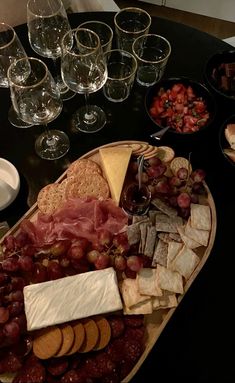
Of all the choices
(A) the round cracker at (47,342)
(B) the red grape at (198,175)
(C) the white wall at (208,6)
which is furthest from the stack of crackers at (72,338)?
(C) the white wall at (208,6)

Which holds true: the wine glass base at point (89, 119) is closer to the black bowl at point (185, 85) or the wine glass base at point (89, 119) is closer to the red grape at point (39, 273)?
the black bowl at point (185, 85)

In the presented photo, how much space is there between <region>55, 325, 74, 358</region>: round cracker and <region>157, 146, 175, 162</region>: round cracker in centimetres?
54

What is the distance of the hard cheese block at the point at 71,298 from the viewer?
0.94 metres

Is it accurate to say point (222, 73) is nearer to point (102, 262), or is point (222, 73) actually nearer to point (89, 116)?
point (89, 116)

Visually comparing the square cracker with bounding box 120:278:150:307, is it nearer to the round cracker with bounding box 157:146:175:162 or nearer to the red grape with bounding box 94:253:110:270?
the red grape with bounding box 94:253:110:270

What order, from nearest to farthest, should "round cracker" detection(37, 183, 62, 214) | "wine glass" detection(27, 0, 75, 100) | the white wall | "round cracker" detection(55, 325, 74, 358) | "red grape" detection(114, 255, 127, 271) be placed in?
"round cracker" detection(55, 325, 74, 358)
"red grape" detection(114, 255, 127, 271)
"round cracker" detection(37, 183, 62, 214)
"wine glass" detection(27, 0, 75, 100)
the white wall

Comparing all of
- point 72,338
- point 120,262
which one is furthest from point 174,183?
point 72,338

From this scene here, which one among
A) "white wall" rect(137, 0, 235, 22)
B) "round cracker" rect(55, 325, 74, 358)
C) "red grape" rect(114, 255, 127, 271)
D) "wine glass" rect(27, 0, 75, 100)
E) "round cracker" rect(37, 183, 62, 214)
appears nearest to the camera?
"round cracker" rect(55, 325, 74, 358)

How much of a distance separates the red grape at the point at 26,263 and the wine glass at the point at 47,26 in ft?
2.15

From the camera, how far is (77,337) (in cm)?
93

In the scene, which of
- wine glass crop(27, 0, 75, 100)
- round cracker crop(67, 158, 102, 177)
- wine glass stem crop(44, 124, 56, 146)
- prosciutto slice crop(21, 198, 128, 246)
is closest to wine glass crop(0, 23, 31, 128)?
wine glass crop(27, 0, 75, 100)

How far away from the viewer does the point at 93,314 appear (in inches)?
37.3

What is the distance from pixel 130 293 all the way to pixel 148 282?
0.05m

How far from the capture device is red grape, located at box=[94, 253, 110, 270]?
1009 mm
